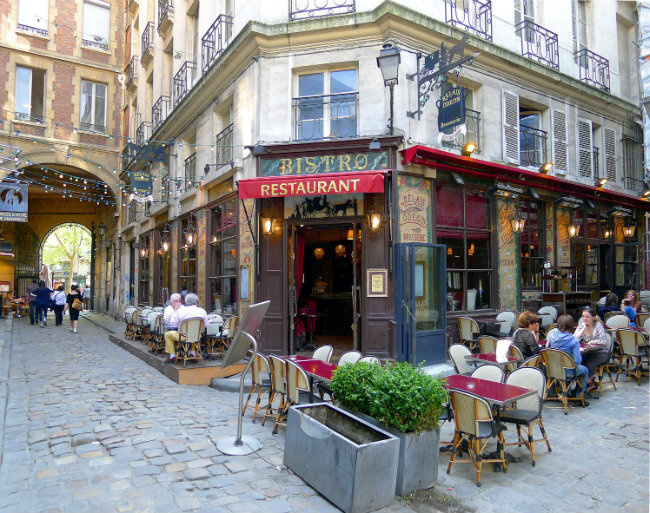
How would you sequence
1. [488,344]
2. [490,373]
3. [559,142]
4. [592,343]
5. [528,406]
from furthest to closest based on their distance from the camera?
1. [559,142]
2. [488,344]
3. [592,343]
4. [490,373]
5. [528,406]

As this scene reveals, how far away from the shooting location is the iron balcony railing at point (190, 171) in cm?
1341

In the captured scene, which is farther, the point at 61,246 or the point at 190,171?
the point at 61,246

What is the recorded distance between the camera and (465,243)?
1014 centimetres

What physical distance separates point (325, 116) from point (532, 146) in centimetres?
588

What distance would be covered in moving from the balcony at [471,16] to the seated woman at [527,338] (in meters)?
6.66

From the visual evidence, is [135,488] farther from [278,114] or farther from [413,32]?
[413,32]

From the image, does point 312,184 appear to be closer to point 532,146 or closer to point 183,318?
point 183,318

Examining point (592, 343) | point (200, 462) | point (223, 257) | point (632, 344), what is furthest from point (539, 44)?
point (200, 462)

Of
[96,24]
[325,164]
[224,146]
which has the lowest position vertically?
[325,164]

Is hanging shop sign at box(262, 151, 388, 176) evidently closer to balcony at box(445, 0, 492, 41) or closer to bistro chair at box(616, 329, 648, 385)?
balcony at box(445, 0, 492, 41)

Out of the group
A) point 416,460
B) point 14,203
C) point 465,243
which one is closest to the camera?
point 416,460

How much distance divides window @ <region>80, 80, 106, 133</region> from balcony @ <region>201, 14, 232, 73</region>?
10.4m

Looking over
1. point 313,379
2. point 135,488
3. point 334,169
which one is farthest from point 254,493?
point 334,169

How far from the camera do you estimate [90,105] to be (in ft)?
66.3
